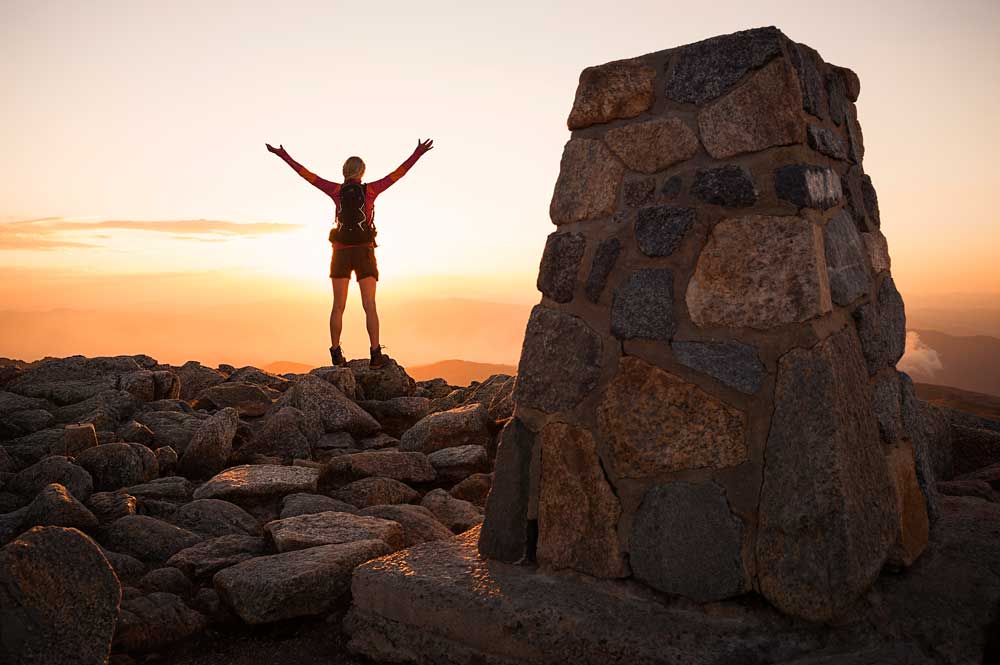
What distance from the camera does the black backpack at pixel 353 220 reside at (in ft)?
26.4

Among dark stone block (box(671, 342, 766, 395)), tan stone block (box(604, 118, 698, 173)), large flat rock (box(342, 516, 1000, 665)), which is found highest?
tan stone block (box(604, 118, 698, 173))

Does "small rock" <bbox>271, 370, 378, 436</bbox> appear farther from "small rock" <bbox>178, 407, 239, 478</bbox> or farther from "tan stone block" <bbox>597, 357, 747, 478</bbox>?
"tan stone block" <bbox>597, 357, 747, 478</bbox>

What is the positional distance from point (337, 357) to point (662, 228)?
6.02 m

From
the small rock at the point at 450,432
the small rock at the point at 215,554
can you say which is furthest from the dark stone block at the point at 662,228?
the small rock at the point at 450,432

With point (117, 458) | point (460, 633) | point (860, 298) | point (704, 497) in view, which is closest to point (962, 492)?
point (860, 298)

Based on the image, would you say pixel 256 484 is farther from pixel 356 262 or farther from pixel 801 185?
pixel 356 262

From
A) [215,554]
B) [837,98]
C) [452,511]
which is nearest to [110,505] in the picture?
[215,554]

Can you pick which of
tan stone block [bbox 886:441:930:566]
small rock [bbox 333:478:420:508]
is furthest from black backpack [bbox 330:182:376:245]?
tan stone block [bbox 886:441:930:566]

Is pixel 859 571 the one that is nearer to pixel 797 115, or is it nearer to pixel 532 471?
pixel 532 471

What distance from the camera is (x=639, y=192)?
3102 millimetres

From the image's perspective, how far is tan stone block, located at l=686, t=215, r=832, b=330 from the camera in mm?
2750

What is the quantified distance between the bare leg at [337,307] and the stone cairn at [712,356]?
533cm

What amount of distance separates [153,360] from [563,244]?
6.83m

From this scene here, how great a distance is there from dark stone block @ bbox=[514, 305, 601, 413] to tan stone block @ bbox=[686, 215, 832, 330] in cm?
46
